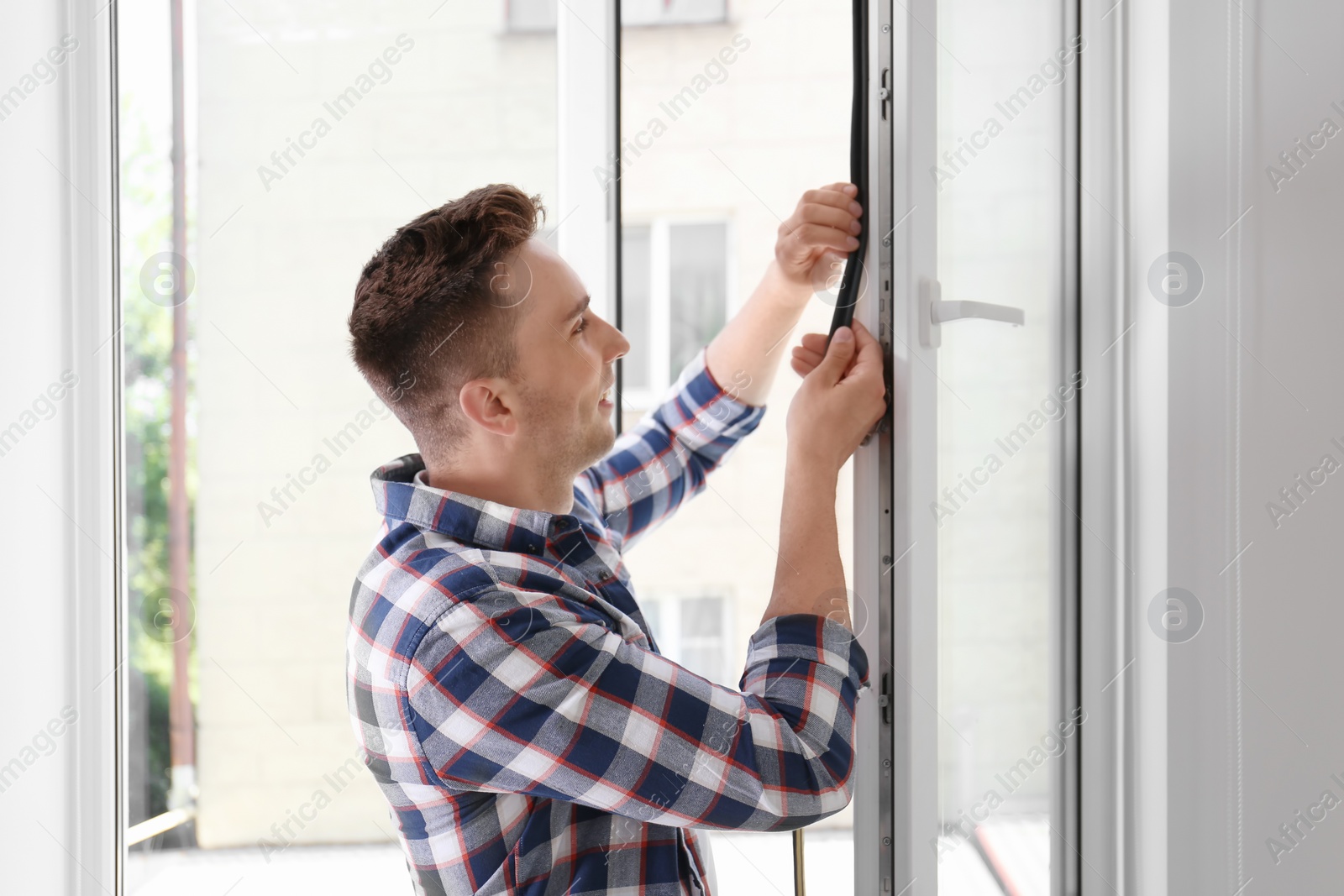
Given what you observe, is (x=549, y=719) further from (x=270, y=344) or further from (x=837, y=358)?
(x=270, y=344)

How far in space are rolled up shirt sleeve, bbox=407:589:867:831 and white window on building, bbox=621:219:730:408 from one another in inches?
24.4

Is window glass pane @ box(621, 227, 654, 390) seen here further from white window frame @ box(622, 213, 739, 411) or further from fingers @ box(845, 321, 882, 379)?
fingers @ box(845, 321, 882, 379)

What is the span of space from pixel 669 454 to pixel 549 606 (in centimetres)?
40

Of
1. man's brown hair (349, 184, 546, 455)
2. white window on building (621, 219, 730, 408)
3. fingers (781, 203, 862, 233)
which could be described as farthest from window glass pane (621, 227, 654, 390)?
fingers (781, 203, 862, 233)

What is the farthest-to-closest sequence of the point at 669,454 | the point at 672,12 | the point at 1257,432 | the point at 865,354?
the point at 672,12, the point at 669,454, the point at 865,354, the point at 1257,432

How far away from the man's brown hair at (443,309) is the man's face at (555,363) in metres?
0.01

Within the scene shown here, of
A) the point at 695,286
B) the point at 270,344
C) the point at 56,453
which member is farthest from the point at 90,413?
the point at 695,286

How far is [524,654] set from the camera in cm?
71

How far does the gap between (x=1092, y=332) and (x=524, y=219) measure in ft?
1.87

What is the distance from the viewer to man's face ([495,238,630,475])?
0.91m

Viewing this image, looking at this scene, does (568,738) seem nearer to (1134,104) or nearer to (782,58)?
(1134,104)

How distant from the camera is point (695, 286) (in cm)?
130

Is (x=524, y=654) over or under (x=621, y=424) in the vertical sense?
under

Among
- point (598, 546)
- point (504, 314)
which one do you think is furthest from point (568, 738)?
point (504, 314)
